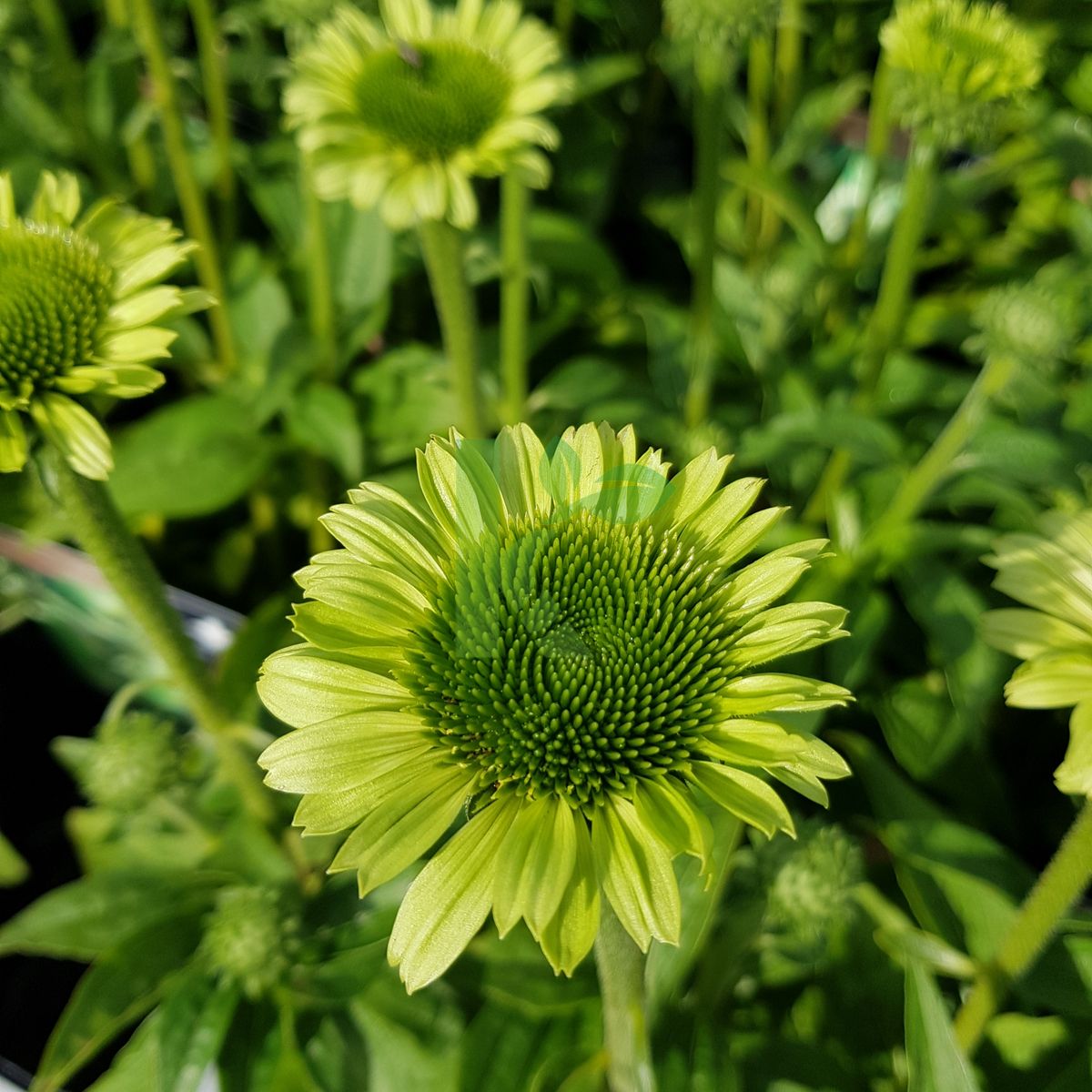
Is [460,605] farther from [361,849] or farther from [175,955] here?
[175,955]

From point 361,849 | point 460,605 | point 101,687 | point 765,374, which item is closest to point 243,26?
point 765,374

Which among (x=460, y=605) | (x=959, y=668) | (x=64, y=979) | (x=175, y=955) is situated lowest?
(x=64, y=979)

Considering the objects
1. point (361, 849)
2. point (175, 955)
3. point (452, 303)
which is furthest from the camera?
point (452, 303)

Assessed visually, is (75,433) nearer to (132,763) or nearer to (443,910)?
(132,763)

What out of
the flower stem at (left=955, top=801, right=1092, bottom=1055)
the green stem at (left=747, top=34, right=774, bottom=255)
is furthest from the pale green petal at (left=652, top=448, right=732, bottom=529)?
the green stem at (left=747, top=34, right=774, bottom=255)

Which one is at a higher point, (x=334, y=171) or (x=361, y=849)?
(x=334, y=171)

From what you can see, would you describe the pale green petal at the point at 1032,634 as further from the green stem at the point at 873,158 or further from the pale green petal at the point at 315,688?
the green stem at the point at 873,158
